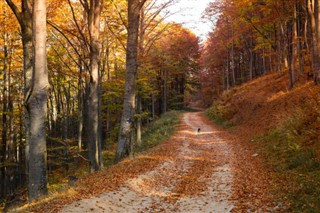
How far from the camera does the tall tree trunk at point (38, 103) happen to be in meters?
7.21

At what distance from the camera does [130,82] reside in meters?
12.0

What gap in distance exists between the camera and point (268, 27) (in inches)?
1026

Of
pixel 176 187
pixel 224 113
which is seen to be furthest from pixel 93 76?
pixel 224 113

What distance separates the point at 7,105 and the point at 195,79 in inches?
1331

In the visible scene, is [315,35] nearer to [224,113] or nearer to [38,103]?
[224,113]

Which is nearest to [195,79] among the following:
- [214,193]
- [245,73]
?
[245,73]

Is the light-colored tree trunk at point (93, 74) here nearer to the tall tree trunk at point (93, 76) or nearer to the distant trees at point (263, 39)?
the tall tree trunk at point (93, 76)

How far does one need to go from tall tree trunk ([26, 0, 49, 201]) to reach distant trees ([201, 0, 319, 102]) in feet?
42.4

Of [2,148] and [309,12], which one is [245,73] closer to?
[309,12]

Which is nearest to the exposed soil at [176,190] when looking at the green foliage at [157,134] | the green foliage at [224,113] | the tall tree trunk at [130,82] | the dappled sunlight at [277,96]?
the tall tree trunk at [130,82]

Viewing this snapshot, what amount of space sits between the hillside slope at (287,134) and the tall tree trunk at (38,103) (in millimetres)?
5962

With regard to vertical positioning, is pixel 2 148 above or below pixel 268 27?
below

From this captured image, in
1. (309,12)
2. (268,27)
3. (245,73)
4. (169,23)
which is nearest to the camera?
(309,12)

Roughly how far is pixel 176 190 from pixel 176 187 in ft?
0.87
